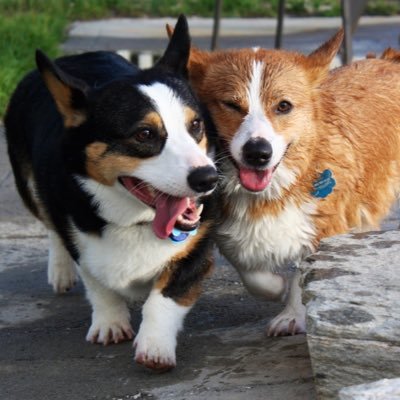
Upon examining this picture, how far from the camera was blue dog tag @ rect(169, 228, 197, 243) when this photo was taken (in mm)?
3994

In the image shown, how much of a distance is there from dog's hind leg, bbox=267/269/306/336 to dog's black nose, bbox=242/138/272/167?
1.85 feet

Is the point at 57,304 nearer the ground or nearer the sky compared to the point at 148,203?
nearer the ground

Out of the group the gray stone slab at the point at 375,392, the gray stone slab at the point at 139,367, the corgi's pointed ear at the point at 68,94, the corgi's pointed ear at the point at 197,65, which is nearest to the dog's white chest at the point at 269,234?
the gray stone slab at the point at 139,367

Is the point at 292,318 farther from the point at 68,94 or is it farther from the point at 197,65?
the point at 68,94

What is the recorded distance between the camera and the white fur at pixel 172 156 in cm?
372

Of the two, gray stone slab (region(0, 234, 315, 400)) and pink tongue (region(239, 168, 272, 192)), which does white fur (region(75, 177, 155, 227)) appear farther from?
gray stone slab (region(0, 234, 315, 400))

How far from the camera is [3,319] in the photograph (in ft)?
15.5

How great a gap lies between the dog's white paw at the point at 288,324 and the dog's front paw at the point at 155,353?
1.58 feet

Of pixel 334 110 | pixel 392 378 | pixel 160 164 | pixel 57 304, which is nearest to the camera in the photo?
pixel 392 378

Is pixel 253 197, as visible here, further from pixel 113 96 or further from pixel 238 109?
pixel 113 96

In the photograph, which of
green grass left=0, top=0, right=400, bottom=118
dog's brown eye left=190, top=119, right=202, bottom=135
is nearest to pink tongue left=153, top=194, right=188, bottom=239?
dog's brown eye left=190, top=119, right=202, bottom=135

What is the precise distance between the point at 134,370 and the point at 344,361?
0.92 metres

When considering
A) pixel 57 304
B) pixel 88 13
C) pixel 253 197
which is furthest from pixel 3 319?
pixel 88 13

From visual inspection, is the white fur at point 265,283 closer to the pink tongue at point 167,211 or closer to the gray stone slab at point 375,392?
the pink tongue at point 167,211
